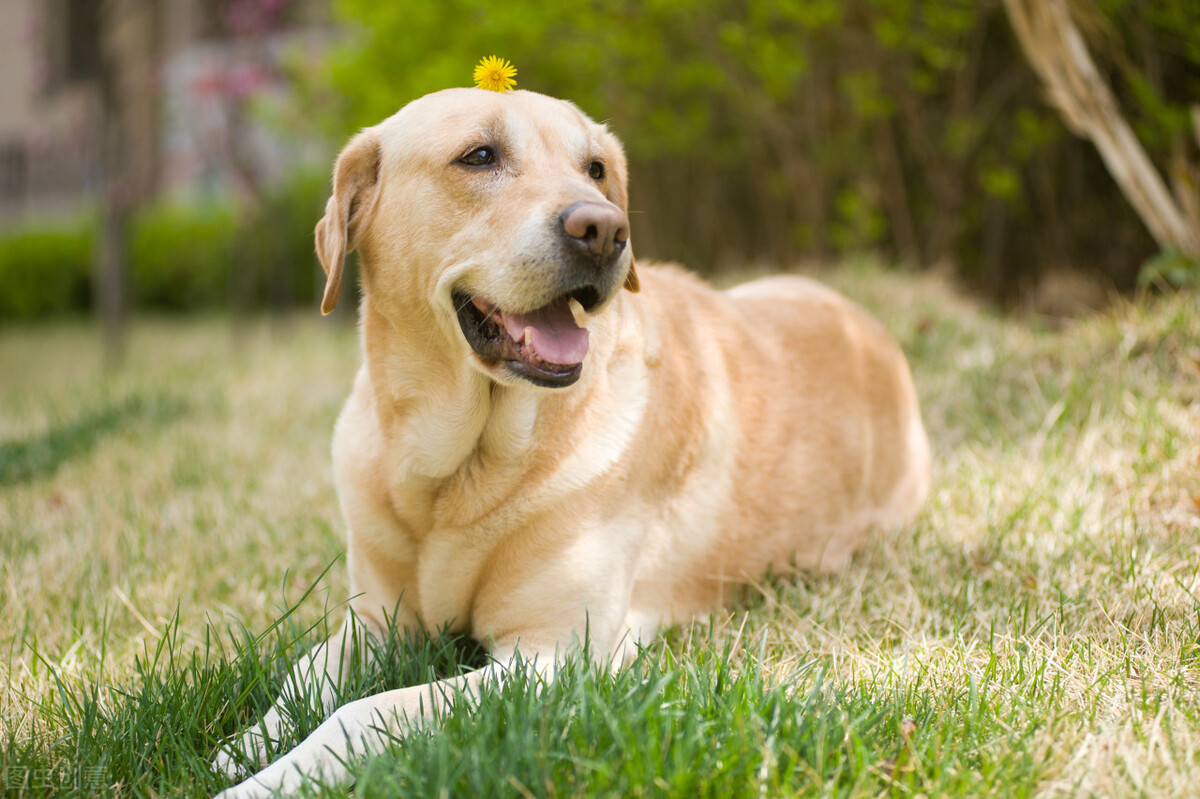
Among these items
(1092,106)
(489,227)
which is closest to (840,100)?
(1092,106)

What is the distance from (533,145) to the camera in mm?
2137

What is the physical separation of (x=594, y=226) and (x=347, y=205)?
674mm

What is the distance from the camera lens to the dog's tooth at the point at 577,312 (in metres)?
2.07

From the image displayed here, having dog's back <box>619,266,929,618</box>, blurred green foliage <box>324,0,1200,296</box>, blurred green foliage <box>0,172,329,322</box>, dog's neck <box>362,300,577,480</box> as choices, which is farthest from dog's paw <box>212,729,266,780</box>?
blurred green foliage <box>0,172,329,322</box>

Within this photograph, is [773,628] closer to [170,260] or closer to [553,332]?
[553,332]

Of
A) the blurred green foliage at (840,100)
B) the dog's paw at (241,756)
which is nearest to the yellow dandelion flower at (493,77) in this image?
the dog's paw at (241,756)

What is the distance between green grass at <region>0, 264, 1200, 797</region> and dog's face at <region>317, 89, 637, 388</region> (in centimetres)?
69

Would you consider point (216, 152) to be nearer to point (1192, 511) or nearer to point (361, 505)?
point (361, 505)

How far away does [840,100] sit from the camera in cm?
672

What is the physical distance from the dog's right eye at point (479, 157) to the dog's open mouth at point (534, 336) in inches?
11.8

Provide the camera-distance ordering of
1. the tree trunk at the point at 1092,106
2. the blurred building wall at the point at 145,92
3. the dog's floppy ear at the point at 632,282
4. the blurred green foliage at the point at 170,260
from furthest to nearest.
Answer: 1. the blurred green foliage at the point at 170,260
2. the blurred building wall at the point at 145,92
3. the tree trunk at the point at 1092,106
4. the dog's floppy ear at the point at 632,282

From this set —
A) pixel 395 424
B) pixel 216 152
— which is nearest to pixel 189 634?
pixel 395 424

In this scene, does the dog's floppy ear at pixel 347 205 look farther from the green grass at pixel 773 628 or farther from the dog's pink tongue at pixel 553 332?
the green grass at pixel 773 628

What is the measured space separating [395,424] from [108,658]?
905mm
